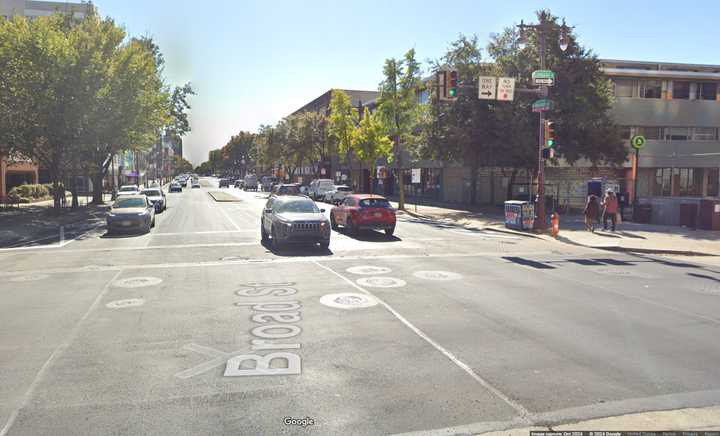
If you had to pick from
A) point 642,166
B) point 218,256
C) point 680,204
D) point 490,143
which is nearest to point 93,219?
point 218,256

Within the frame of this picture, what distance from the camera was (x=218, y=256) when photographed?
15617mm

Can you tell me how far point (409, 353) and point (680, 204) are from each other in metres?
23.0

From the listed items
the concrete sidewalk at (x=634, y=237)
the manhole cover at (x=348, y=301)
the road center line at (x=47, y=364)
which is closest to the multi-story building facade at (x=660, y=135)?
the concrete sidewalk at (x=634, y=237)

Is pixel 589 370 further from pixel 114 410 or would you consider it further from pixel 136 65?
pixel 136 65

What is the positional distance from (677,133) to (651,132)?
254 centimetres

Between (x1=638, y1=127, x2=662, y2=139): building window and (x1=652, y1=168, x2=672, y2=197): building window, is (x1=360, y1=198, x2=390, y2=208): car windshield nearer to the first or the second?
(x1=638, y1=127, x2=662, y2=139): building window

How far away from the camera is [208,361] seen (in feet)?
21.7

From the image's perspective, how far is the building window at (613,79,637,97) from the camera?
4369 centimetres

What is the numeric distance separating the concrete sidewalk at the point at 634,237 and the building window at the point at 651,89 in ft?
64.8

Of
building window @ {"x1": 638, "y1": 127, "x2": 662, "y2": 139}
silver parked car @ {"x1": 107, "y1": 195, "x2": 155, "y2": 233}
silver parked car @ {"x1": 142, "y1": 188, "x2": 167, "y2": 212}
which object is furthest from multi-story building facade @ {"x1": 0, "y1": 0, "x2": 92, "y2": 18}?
building window @ {"x1": 638, "y1": 127, "x2": 662, "y2": 139}

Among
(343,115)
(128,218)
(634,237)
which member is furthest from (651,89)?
(128,218)

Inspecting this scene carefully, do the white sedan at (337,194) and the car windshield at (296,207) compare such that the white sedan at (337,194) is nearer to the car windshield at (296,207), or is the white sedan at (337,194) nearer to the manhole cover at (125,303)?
the car windshield at (296,207)

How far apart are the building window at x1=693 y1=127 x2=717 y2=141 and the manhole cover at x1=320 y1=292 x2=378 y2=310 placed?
149ft

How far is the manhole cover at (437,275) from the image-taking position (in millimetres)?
12177
